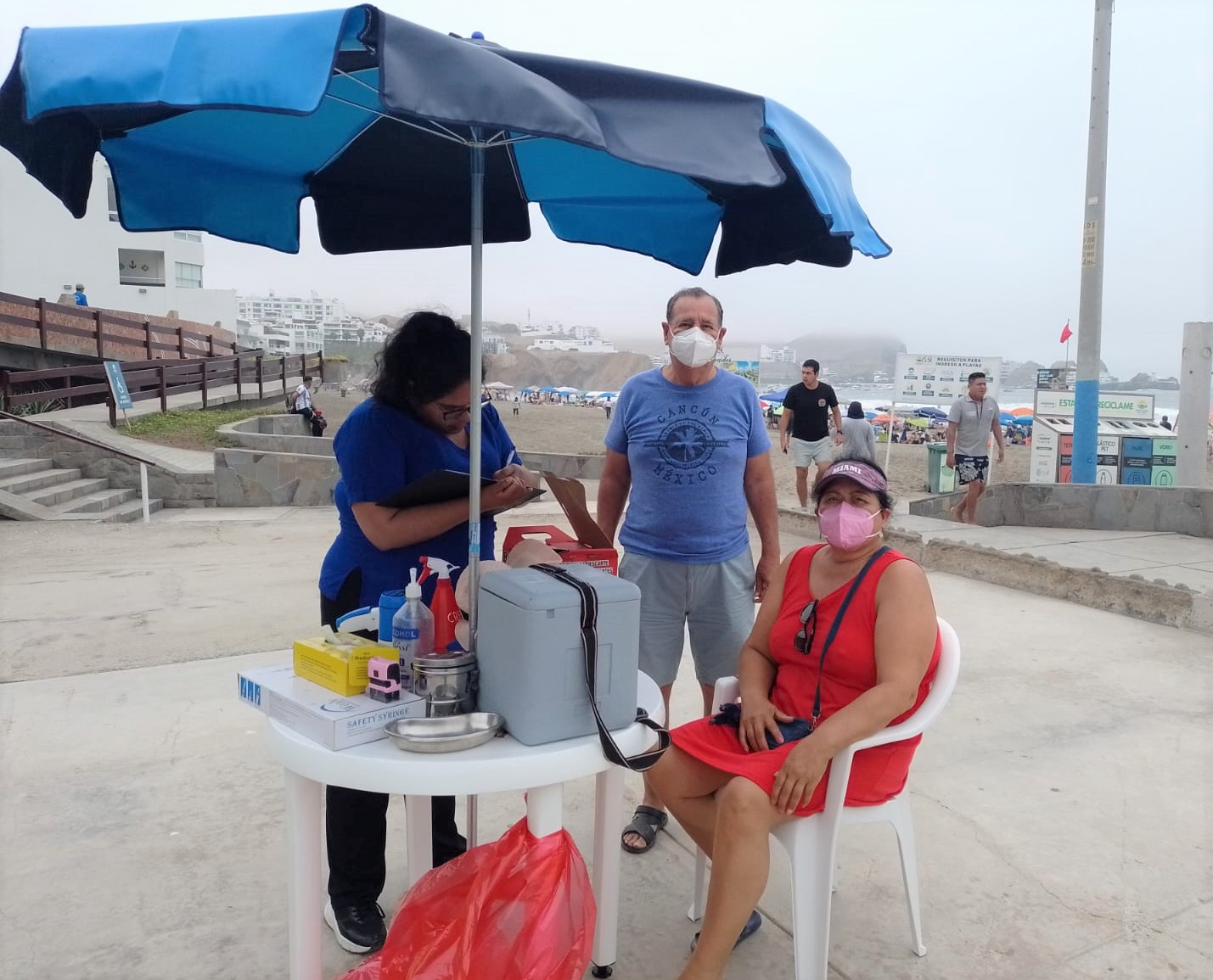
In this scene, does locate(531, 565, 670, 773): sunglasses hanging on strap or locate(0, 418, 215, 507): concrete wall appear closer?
locate(531, 565, 670, 773): sunglasses hanging on strap

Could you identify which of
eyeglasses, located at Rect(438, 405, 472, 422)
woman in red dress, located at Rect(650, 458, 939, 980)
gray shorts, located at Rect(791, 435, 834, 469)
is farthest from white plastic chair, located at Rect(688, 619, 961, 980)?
gray shorts, located at Rect(791, 435, 834, 469)

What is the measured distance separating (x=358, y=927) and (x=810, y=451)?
8.30 m

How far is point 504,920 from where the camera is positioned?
1703 mm

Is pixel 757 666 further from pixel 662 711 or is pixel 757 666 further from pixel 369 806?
pixel 369 806

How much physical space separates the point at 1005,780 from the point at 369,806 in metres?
2.35

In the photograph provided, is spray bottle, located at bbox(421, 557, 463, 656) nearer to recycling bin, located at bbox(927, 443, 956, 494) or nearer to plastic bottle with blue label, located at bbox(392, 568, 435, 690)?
plastic bottle with blue label, located at bbox(392, 568, 435, 690)

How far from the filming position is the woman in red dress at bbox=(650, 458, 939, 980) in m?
2.01

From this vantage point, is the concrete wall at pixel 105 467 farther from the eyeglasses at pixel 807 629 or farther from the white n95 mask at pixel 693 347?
the eyeglasses at pixel 807 629

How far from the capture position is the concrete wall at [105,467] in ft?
39.7

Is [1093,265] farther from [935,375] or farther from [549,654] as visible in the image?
[549,654]

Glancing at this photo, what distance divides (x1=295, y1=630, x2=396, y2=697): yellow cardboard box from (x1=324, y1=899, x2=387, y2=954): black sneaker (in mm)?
831

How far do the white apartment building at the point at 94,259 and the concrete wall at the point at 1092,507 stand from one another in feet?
72.4

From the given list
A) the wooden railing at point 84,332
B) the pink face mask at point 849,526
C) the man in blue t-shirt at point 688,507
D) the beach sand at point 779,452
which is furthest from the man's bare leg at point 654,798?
the wooden railing at point 84,332

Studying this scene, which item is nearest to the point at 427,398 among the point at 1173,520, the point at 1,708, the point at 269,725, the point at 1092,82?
the point at 269,725
